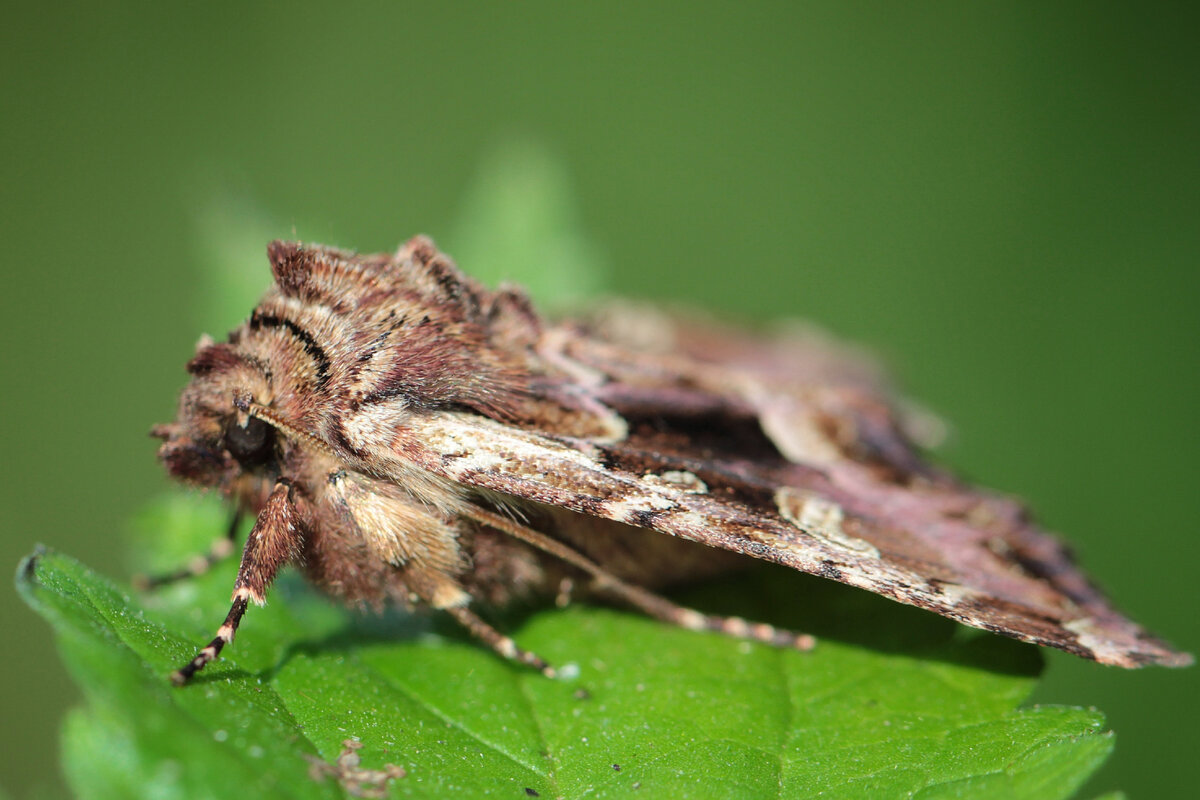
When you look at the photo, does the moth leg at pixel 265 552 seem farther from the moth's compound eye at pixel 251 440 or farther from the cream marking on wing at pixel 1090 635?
the cream marking on wing at pixel 1090 635

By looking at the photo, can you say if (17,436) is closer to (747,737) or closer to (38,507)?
(38,507)

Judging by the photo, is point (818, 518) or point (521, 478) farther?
point (818, 518)

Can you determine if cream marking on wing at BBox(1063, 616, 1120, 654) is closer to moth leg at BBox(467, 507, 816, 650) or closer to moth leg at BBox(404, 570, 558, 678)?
moth leg at BBox(467, 507, 816, 650)

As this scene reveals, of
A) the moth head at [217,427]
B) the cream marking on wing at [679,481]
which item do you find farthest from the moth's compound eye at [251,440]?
the cream marking on wing at [679,481]

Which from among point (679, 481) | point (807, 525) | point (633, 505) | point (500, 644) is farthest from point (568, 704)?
point (807, 525)

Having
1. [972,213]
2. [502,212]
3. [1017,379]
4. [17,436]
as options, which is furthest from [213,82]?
[1017,379]

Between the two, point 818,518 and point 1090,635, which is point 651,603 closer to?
point 818,518

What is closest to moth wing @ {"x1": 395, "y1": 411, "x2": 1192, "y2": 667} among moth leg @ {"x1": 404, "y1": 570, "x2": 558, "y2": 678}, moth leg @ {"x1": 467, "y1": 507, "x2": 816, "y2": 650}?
moth leg @ {"x1": 467, "y1": 507, "x2": 816, "y2": 650}
